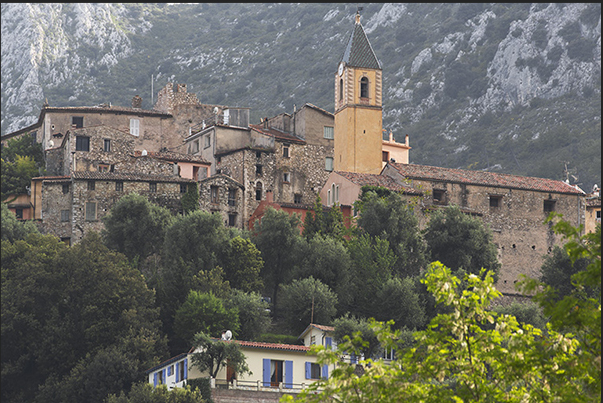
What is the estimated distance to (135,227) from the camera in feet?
201

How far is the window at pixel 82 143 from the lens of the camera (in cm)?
7069

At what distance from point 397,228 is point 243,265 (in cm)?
1065

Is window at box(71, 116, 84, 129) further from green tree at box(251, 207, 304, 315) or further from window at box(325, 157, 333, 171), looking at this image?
green tree at box(251, 207, 304, 315)

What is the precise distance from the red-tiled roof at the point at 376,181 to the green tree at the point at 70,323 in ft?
63.7

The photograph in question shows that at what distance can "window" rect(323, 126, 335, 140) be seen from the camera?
78000 millimetres

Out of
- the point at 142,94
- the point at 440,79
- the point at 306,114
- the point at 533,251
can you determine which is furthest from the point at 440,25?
the point at 533,251

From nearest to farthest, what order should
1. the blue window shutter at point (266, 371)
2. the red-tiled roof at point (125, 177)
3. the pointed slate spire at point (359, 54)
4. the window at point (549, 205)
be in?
the blue window shutter at point (266, 371)
the red-tiled roof at point (125, 177)
the window at point (549, 205)
the pointed slate spire at point (359, 54)

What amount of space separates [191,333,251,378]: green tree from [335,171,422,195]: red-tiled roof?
2292 centimetres

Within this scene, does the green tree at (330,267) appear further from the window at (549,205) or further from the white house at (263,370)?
the window at (549,205)

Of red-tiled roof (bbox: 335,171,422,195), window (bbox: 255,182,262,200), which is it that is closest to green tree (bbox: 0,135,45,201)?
window (bbox: 255,182,262,200)

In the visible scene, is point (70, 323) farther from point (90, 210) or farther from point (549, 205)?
point (549, 205)

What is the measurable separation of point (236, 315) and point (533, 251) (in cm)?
2670

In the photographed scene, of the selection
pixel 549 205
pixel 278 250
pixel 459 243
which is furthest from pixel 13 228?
pixel 549 205

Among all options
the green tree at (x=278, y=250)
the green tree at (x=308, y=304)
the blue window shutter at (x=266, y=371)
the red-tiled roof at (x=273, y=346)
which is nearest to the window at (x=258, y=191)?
the green tree at (x=278, y=250)
